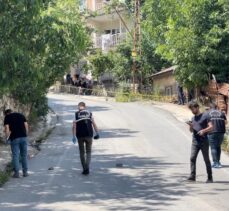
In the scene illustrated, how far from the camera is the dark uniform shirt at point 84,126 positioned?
575 inches

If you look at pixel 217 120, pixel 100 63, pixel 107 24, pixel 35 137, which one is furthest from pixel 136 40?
pixel 217 120

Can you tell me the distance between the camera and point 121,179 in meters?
13.8

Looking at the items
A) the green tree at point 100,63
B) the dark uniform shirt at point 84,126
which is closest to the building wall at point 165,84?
the green tree at point 100,63

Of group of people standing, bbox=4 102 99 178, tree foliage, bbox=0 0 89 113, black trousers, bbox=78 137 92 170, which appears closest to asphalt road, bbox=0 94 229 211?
black trousers, bbox=78 137 92 170

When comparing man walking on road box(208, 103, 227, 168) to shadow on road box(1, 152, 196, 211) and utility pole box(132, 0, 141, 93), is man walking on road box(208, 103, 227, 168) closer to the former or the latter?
shadow on road box(1, 152, 196, 211)

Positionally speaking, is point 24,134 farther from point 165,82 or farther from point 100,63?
point 100,63

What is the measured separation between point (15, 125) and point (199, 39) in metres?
19.2

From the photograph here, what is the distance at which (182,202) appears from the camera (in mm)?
11070

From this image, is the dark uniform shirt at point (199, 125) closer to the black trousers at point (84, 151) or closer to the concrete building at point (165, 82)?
the black trousers at point (84, 151)

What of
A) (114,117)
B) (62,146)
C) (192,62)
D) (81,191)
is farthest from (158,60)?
(81,191)

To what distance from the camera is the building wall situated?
1651 inches

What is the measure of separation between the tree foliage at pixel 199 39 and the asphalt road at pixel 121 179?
8.74 meters

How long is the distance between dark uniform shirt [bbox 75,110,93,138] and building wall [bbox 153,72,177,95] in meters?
26.8

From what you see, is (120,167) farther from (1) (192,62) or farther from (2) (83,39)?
(1) (192,62)
